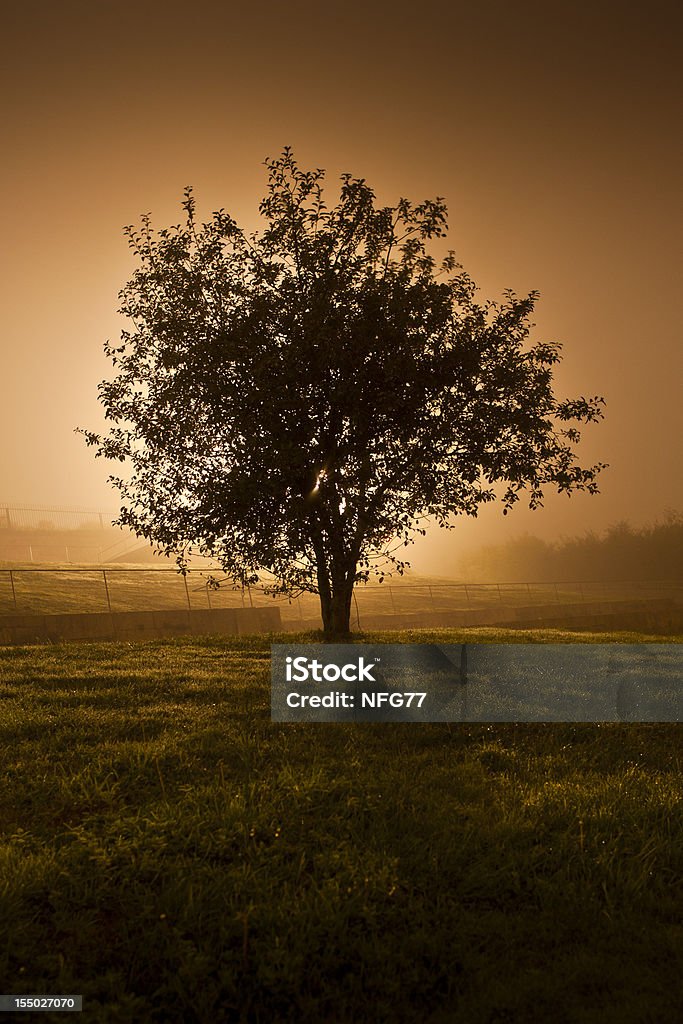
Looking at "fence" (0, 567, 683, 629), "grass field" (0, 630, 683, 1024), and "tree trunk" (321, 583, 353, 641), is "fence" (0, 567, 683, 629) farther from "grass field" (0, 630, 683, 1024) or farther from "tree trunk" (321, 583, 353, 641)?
"grass field" (0, 630, 683, 1024)

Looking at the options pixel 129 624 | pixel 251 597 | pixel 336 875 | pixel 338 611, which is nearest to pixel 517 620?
pixel 251 597

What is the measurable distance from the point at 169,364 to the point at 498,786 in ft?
50.7

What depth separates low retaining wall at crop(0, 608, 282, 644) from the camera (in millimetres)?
25703

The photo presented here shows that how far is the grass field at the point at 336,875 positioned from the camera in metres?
4.09

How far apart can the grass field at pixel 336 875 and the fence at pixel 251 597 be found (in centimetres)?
2563

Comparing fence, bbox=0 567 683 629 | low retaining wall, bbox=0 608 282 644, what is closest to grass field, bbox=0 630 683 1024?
low retaining wall, bbox=0 608 282 644

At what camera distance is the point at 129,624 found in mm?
29406

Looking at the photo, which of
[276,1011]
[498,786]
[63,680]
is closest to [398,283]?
[63,680]

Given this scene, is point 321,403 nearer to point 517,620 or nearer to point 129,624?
point 129,624

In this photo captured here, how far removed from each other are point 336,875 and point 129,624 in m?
26.0

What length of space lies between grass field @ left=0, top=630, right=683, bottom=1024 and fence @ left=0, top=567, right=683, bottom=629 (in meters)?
25.6

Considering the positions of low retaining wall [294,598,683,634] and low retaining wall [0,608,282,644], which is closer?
low retaining wall [0,608,282,644]

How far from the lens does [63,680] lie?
1202cm

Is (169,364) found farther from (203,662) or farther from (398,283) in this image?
(203,662)
